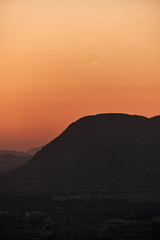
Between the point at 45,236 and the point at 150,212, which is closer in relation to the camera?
the point at 45,236

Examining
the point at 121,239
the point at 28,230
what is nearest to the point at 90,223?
the point at 28,230

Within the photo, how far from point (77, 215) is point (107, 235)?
1642 inches

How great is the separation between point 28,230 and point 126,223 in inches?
894

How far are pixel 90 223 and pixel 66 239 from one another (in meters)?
31.3

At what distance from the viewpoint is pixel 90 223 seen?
583ft

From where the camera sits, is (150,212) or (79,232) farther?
(150,212)

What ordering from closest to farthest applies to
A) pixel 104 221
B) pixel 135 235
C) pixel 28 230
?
pixel 135 235
pixel 28 230
pixel 104 221

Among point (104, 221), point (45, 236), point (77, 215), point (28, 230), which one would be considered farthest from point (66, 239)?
point (77, 215)

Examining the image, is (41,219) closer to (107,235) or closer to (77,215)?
(77,215)

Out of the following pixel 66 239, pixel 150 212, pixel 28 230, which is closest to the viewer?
pixel 66 239

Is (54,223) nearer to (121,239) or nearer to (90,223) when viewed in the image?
(90,223)

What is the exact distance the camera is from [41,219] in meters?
186

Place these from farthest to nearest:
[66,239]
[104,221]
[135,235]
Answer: [104,221], [135,235], [66,239]

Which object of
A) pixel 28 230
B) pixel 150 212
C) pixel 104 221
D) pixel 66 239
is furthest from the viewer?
pixel 150 212
